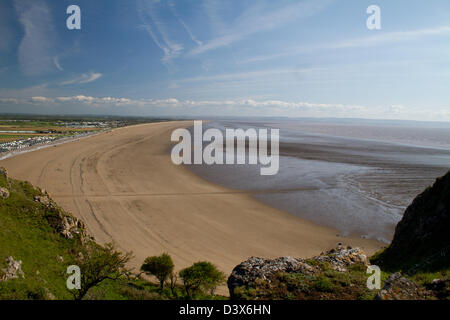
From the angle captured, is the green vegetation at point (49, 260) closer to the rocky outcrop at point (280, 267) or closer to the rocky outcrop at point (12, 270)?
the rocky outcrop at point (12, 270)

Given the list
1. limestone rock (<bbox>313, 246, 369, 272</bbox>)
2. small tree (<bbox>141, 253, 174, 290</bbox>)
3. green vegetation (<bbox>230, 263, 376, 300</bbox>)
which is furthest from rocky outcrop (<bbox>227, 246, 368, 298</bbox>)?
small tree (<bbox>141, 253, 174, 290</bbox>)

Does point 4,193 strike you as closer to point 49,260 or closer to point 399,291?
point 49,260

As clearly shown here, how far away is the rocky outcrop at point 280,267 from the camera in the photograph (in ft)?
30.0

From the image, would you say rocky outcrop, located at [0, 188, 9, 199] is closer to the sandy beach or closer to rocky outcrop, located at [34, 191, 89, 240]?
rocky outcrop, located at [34, 191, 89, 240]

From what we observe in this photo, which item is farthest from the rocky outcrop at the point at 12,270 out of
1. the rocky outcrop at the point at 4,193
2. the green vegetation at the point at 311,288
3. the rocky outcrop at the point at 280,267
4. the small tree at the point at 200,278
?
the green vegetation at the point at 311,288

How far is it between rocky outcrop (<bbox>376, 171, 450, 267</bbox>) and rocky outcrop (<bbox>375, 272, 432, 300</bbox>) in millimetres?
3311

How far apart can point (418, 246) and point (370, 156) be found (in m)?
43.7

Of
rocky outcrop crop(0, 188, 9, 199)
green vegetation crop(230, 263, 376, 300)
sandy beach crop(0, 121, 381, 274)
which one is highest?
rocky outcrop crop(0, 188, 9, 199)

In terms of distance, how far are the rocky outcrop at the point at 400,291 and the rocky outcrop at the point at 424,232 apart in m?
3.31

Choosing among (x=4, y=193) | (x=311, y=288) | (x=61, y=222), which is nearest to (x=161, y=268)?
(x=61, y=222)

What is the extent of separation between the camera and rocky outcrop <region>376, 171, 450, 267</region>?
405 inches

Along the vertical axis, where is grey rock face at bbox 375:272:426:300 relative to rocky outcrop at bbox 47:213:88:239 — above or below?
above

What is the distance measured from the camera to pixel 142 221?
20.8 meters
